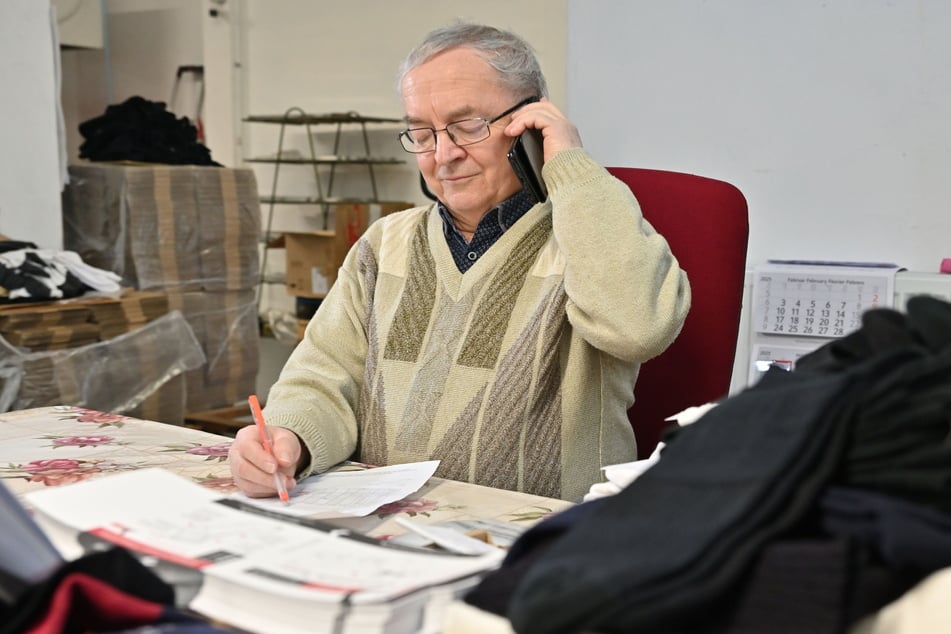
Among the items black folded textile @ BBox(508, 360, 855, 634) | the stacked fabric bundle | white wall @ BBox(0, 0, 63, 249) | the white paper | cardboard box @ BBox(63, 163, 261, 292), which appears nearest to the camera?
black folded textile @ BBox(508, 360, 855, 634)

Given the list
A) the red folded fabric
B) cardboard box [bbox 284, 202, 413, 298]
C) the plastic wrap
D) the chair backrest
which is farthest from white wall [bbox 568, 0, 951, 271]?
cardboard box [bbox 284, 202, 413, 298]

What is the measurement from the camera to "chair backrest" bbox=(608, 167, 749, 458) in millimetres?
1621

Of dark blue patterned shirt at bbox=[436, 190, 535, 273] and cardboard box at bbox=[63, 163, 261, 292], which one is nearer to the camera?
dark blue patterned shirt at bbox=[436, 190, 535, 273]

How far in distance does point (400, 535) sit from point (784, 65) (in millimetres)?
2032

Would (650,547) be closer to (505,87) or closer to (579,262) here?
(579,262)

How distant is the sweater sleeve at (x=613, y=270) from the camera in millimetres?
1388

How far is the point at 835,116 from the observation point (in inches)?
102

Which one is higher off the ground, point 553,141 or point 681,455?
point 553,141

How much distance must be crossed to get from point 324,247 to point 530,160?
13.3ft

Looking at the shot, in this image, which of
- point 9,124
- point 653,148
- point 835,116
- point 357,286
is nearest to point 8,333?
point 9,124

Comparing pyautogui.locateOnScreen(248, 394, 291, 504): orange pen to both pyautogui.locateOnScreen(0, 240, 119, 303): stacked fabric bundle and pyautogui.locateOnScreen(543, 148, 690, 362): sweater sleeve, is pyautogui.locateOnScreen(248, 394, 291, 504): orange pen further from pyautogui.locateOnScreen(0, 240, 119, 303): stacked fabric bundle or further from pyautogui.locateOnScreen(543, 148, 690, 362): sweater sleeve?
pyautogui.locateOnScreen(0, 240, 119, 303): stacked fabric bundle

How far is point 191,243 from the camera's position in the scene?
12.5ft

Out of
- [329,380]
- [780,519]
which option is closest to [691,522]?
[780,519]

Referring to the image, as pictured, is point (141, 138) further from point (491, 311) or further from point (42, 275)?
point (491, 311)
